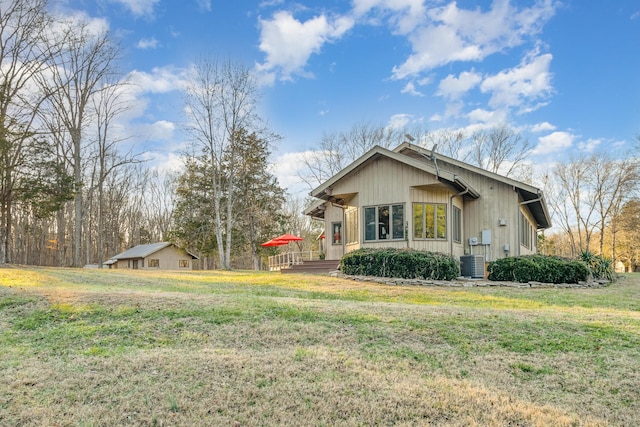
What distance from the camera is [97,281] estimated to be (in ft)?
40.3

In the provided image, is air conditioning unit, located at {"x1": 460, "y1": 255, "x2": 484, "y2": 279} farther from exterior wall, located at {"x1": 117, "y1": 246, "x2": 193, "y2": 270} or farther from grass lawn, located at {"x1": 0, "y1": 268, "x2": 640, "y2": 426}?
exterior wall, located at {"x1": 117, "y1": 246, "x2": 193, "y2": 270}

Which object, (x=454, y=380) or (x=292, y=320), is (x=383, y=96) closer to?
(x=292, y=320)

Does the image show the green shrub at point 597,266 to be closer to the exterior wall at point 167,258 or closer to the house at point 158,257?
the house at point 158,257

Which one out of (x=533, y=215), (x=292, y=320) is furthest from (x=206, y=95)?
(x=292, y=320)

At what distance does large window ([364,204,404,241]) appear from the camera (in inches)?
596

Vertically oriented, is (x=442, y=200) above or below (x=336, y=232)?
above

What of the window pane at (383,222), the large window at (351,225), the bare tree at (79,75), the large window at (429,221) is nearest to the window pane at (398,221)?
the window pane at (383,222)

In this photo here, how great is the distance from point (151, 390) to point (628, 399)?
463cm

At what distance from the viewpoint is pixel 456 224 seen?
1608 centimetres

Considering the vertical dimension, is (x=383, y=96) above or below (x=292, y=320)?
above

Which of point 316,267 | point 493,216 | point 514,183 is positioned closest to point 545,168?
point 493,216

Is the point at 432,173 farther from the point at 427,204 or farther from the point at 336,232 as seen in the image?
the point at 336,232

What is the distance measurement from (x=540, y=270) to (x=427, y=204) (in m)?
4.11

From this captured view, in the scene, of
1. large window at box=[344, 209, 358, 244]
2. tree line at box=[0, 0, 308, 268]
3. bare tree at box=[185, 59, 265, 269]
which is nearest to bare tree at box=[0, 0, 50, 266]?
tree line at box=[0, 0, 308, 268]
